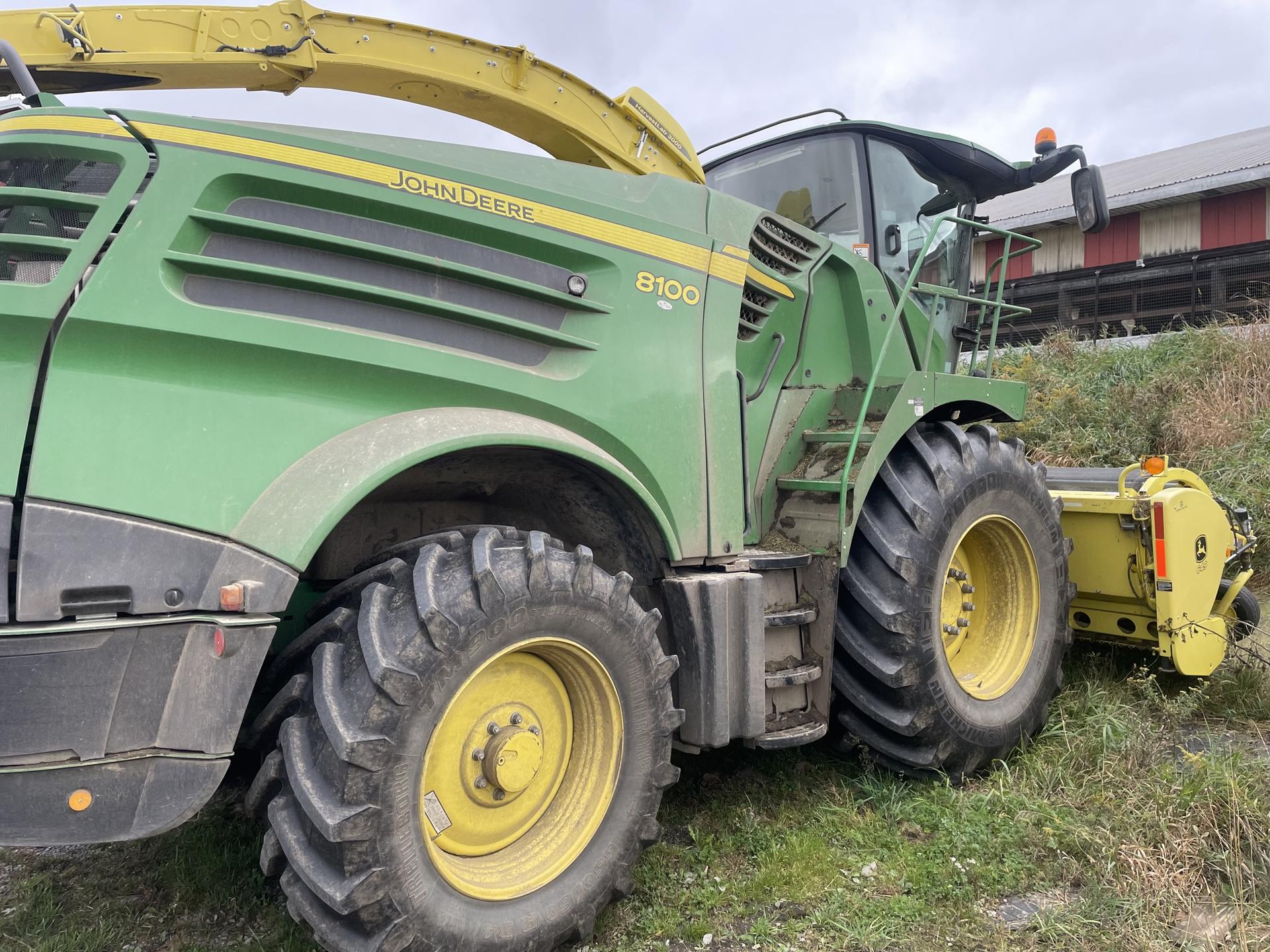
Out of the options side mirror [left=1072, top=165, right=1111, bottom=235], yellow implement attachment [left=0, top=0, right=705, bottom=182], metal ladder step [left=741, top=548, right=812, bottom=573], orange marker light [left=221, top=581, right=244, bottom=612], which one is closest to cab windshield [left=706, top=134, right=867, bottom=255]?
yellow implement attachment [left=0, top=0, right=705, bottom=182]

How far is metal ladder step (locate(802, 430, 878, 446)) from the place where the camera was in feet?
10.8

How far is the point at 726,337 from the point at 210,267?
152 centimetres

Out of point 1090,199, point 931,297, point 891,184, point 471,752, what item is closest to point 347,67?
point 891,184

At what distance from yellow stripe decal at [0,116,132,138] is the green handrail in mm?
2277

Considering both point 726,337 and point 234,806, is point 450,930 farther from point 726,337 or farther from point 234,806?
point 726,337

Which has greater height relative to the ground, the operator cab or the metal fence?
the metal fence

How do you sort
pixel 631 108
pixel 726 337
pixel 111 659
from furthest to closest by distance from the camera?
pixel 631 108 < pixel 726 337 < pixel 111 659

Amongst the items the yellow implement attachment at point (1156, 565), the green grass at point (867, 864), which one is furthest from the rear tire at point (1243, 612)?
the green grass at point (867, 864)

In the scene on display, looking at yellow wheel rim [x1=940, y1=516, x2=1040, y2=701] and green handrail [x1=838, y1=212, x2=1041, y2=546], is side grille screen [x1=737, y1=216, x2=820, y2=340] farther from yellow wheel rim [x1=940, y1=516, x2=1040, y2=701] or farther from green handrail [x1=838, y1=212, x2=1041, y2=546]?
yellow wheel rim [x1=940, y1=516, x2=1040, y2=701]

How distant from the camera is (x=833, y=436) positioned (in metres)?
3.35

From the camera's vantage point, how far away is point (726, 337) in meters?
2.91

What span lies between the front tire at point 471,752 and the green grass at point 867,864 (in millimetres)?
339

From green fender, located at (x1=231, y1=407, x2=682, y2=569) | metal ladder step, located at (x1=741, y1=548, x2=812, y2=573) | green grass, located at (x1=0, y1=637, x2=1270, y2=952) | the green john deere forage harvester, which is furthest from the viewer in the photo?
metal ladder step, located at (x1=741, y1=548, x2=812, y2=573)

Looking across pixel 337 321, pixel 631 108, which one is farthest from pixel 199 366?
pixel 631 108
